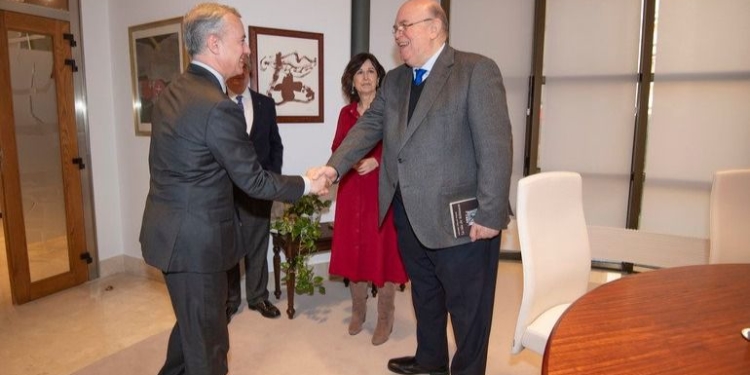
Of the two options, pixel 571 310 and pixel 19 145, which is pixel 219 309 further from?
pixel 19 145

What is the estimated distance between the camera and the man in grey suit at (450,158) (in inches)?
75.4

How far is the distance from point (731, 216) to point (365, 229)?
170 centimetres

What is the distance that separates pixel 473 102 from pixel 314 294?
2.23 meters

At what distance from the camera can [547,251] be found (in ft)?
6.16

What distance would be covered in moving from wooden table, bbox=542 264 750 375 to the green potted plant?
2.00 metres

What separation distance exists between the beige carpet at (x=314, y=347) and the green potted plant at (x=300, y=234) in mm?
251

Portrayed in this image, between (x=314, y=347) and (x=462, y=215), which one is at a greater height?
(x=462, y=215)

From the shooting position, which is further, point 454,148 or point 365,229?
point 365,229

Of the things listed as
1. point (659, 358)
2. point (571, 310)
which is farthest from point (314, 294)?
point (659, 358)

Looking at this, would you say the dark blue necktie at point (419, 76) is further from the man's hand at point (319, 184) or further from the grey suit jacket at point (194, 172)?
the grey suit jacket at point (194, 172)

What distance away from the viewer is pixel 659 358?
1.06m

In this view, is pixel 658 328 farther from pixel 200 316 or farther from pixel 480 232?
pixel 200 316

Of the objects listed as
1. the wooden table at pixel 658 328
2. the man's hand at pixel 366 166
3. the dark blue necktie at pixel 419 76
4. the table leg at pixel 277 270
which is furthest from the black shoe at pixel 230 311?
the wooden table at pixel 658 328

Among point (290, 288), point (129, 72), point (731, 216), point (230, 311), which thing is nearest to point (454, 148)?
point (731, 216)
